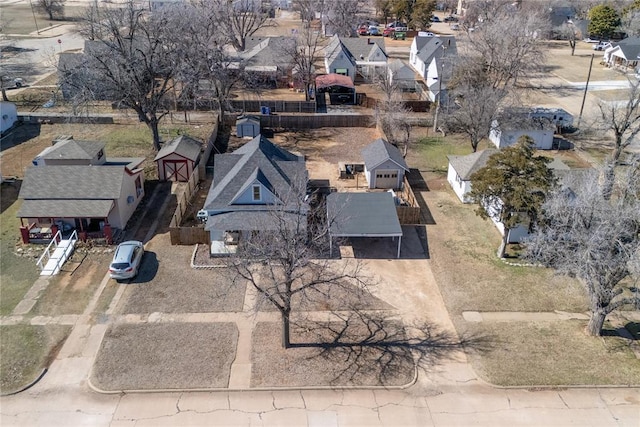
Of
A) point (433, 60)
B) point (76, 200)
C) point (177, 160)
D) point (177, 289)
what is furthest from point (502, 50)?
point (76, 200)

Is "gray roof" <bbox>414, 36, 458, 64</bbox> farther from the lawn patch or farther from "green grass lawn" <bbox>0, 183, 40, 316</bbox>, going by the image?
"green grass lawn" <bbox>0, 183, 40, 316</bbox>

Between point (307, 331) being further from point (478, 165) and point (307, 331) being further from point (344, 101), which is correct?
point (344, 101)

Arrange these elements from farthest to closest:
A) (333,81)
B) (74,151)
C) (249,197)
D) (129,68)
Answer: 1. (333,81)
2. (129,68)
3. (74,151)
4. (249,197)

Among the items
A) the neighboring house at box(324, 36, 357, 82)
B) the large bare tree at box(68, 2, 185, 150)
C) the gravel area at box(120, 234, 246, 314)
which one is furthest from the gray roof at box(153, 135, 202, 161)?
the neighboring house at box(324, 36, 357, 82)

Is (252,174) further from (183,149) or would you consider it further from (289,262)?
(289,262)

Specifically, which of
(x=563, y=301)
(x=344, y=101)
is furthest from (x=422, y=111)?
(x=563, y=301)

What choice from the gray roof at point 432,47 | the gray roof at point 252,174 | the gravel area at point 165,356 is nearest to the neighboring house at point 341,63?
the gray roof at point 432,47
